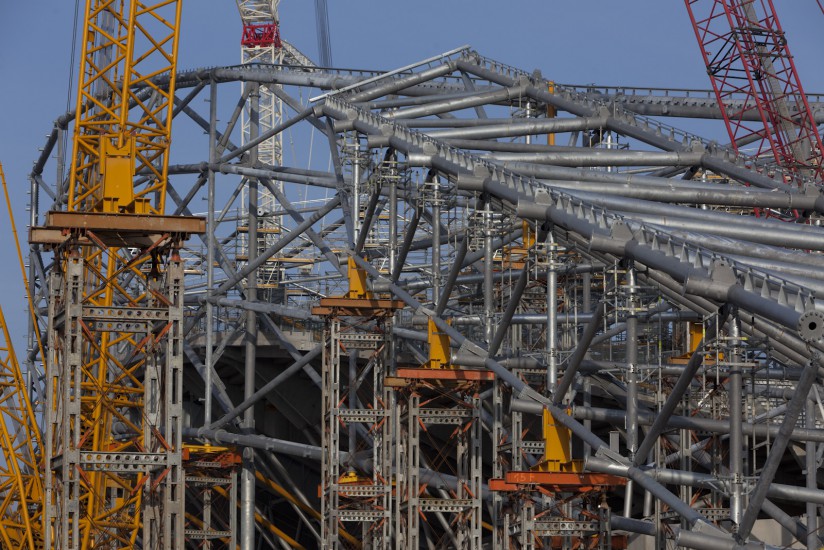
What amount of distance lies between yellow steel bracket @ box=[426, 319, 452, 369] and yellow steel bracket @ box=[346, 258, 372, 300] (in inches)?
302

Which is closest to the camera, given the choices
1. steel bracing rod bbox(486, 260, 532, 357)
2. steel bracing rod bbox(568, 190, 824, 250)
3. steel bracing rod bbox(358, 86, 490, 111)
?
steel bracing rod bbox(568, 190, 824, 250)

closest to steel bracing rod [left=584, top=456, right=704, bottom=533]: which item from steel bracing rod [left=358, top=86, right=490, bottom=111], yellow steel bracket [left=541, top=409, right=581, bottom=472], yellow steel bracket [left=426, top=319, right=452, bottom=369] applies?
yellow steel bracket [left=541, top=409, right=581, bottom=472]

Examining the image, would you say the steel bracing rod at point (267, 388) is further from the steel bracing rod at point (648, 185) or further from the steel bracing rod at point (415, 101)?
the steel bracing rod at point (648, 185)

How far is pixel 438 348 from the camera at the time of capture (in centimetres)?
6519

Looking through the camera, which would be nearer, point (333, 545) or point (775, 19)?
point (333, 545)

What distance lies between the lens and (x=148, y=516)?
51062 mm

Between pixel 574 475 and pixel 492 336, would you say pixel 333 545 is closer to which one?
pixel 492 336

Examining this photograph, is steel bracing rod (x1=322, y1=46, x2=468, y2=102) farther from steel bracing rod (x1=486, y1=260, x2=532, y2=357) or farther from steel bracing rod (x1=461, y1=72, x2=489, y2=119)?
steel bracing rod (x1=486, y1=260, x2=532, y2=357)

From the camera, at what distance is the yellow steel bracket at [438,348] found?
64938mm

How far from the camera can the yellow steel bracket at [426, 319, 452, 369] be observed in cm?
6494

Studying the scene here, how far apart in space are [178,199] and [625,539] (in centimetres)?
3376

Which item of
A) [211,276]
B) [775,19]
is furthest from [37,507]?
[775,19]

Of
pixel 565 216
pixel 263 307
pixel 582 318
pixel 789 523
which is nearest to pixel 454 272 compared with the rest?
pixel 582 318

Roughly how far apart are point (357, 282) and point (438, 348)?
823 centimetres
